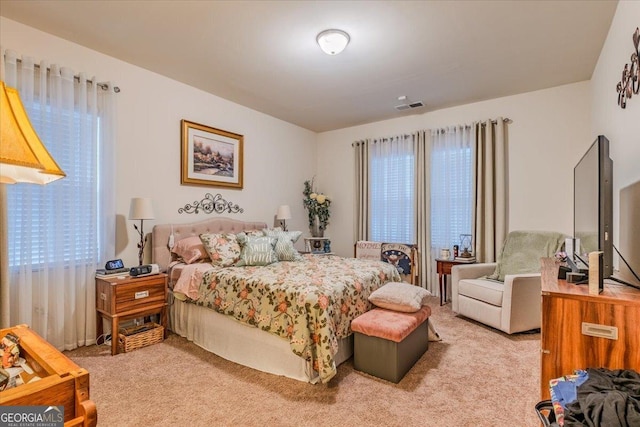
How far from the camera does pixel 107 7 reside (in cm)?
233

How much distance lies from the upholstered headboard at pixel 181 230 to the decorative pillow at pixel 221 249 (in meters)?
0.43

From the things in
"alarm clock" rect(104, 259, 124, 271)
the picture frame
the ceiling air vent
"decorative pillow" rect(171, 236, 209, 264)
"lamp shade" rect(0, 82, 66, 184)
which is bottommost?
"alarm clock" rect(104, 259, 124, 271)

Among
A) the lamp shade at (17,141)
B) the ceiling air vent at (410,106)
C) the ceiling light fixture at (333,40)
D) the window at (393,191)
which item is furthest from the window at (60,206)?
the window at (393,191)

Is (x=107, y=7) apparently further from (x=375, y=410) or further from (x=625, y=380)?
(x=625, y=380)

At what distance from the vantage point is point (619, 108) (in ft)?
7.73

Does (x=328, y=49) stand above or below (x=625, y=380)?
above

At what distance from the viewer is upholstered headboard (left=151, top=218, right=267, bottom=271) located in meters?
3.36

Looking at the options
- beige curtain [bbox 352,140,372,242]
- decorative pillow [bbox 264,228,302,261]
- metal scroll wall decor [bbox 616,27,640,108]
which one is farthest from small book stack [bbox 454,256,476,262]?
metal scroll wall decor [bbox 616,27,640,108]

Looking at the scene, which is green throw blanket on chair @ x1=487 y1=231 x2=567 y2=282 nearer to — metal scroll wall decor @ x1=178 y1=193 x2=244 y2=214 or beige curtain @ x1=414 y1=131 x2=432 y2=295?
beige curtain @ x1=414 y1=131 x2=432 y2=295

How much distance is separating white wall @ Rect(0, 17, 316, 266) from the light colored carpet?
1286 millimetres

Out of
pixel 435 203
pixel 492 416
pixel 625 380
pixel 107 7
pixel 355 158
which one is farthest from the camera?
pixel 355 158


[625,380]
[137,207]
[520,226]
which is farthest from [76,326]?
[520,226]

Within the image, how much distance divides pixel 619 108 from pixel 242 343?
3508 mm

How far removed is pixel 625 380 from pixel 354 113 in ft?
14.0
